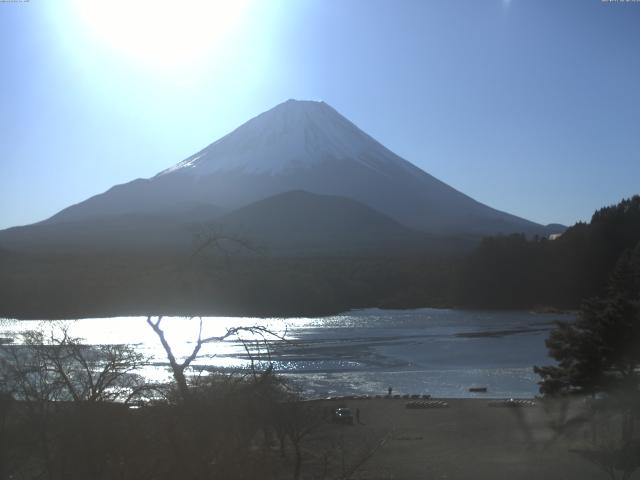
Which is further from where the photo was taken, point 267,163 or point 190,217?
point 267,163

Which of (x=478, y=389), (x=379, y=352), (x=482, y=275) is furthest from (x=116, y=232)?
(x=478, y=389)

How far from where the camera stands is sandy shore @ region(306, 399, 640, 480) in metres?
9.68

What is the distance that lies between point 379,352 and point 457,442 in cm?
1112

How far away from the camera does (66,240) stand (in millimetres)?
46844

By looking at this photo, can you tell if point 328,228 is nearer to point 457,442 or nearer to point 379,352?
point 379,352

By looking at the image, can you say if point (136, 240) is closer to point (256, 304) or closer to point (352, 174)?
point (256, 304)

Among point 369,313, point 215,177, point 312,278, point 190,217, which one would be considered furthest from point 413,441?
point 215,177

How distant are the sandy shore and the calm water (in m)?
1.74

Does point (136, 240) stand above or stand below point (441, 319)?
above

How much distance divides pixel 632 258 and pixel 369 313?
14.0 meters

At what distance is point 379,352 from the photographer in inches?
906

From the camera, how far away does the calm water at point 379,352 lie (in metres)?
16.5

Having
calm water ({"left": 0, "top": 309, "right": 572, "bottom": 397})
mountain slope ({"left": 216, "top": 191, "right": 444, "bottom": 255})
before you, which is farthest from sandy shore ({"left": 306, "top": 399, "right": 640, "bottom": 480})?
mountain slope ({"left": 216, "top": 191, "right": 444, "bottom": 255})

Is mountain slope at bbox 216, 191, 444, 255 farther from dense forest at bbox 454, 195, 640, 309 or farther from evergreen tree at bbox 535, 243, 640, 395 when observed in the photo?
evergreen tree at bbox 535, 243, 640, 395
